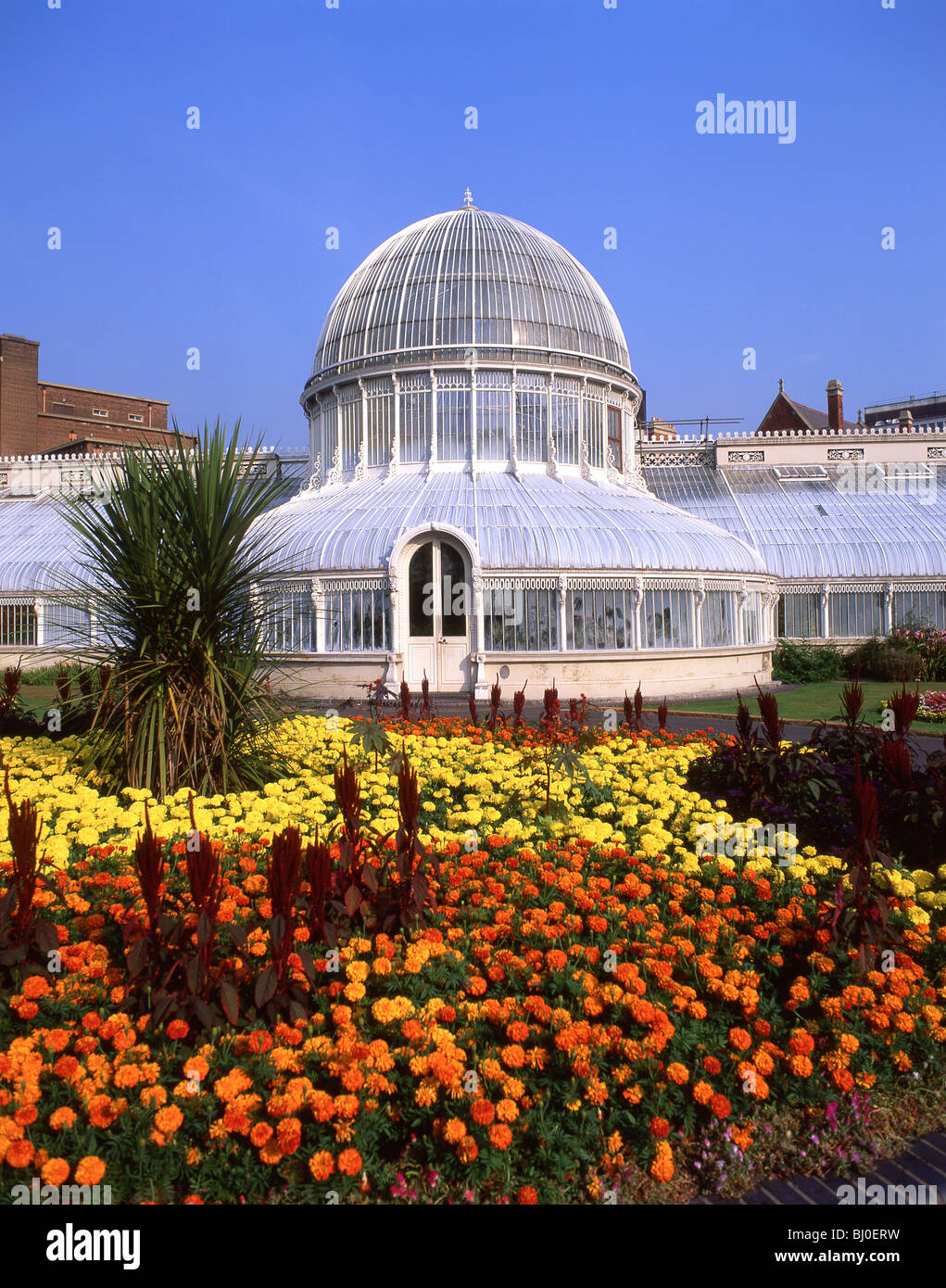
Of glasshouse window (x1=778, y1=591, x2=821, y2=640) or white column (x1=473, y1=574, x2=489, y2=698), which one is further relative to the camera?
glasshouse window (x1=778, y1=591, x2=821, y2=640)

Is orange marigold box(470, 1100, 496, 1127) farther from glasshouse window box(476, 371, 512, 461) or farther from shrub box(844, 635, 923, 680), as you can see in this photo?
glasshouse window box(476, 371, 512, 461)

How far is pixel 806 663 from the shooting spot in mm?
27047

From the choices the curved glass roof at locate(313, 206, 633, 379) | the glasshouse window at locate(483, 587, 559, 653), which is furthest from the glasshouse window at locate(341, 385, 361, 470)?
the glasshouse window at locate(483, 587, 559, 653)

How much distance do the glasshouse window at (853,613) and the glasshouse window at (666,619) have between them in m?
9.16

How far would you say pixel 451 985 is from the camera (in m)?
4.53

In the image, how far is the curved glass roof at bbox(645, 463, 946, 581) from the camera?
2906 centimetres

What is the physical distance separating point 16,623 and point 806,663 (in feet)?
83.7

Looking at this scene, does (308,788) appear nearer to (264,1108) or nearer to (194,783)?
(194,783)

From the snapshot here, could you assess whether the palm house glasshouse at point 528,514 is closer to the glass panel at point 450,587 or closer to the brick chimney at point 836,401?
the glass panel at point 450,587

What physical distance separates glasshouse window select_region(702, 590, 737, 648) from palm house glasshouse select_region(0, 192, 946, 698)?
0.23 ft

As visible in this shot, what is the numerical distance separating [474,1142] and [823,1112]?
5.42ft

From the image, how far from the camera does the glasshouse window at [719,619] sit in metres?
23.3

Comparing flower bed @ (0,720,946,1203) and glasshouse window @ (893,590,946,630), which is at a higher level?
glasshouse window @ (893,590,946,630)
